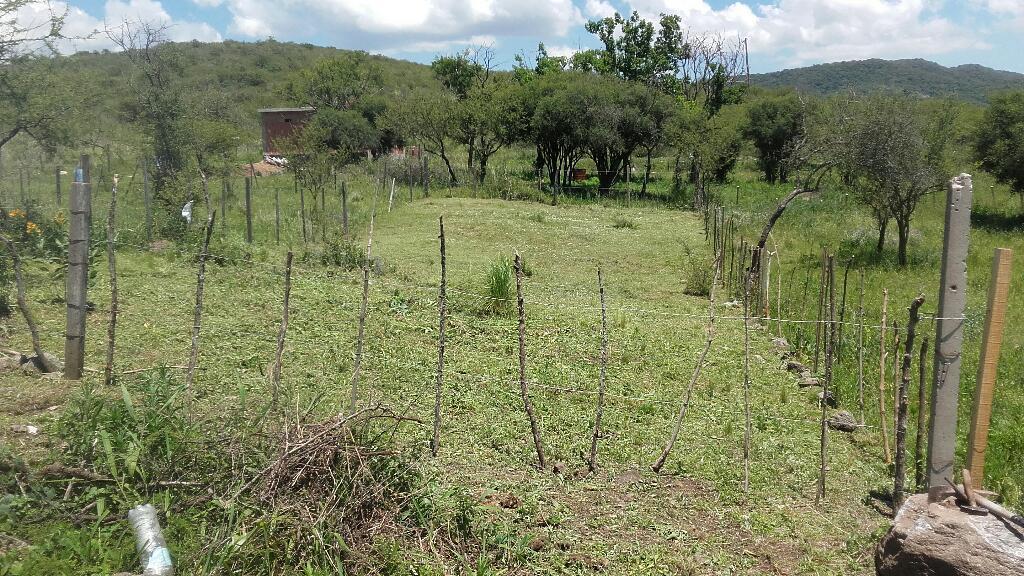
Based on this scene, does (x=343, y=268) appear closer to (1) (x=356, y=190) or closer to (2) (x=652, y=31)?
(1) (x=356, y=190)

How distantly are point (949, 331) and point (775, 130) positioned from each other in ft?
91.8

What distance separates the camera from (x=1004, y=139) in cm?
1939

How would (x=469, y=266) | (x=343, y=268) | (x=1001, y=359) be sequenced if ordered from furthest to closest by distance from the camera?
1. (x=469, y=266)
2. (x=343, y=268)
3. (x=1001, y=359)

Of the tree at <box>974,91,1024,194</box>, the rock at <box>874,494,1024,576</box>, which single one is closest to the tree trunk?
the tree at <box>974,91,1024,194</box>

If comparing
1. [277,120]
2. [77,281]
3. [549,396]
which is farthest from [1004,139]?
[277,120]

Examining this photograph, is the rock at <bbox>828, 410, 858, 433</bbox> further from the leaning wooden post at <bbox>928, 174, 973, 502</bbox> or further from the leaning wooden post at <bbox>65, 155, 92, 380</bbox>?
the leaning wooden post at <bbox>65, 155, 92, 380</bbox>

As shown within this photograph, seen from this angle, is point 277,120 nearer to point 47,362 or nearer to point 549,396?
point 47,362

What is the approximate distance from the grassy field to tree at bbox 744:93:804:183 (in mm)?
17462

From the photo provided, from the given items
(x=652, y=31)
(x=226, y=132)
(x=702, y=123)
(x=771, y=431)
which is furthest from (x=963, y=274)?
(x=652, y=31)

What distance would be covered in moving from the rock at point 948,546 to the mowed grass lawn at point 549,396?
72 cm

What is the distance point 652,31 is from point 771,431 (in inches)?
1716

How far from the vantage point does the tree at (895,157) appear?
1333cm

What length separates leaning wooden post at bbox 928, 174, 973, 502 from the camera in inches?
154

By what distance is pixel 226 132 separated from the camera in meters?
20.3
